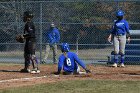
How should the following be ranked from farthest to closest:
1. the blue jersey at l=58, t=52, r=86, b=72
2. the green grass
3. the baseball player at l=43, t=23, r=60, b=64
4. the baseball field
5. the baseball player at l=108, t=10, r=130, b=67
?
1. the baseball player at l=43, t=23, r=60, b=64
2. the baseball player at l=108, t=10, r=130, b=67
3. the blue jersey at l=58, t=52, r=86, b=72
4. the baseball field
5. the green grass

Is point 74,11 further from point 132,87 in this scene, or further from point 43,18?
point 132,87

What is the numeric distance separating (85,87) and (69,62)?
268 centimetres

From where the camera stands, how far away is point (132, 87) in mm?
10789

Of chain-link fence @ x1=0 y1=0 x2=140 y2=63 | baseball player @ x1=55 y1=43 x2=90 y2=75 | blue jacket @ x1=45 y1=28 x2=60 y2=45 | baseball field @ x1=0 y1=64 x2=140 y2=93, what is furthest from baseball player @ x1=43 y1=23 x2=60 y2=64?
baseball player @ x1=55 y1=43 x2=90 y2=75

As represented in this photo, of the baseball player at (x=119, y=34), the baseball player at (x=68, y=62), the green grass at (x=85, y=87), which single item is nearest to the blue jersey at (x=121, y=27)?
the baseball player at (x=119, y=34)

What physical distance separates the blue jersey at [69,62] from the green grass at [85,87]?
4.75 feet

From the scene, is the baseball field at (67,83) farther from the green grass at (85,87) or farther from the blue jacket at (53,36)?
the blue jacket at (53,36)

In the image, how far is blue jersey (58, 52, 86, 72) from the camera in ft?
43.5

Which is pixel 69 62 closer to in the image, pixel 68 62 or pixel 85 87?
pixel 68 62

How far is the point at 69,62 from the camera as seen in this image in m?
13.4

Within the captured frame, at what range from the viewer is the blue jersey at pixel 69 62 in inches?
522

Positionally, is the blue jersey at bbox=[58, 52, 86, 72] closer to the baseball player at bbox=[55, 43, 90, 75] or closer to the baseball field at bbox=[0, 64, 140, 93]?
the baseball player at bbox=[55, 43, 90, 75]

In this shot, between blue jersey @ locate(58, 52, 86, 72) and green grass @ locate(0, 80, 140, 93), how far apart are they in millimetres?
1448

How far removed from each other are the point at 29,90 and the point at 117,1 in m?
9.53
